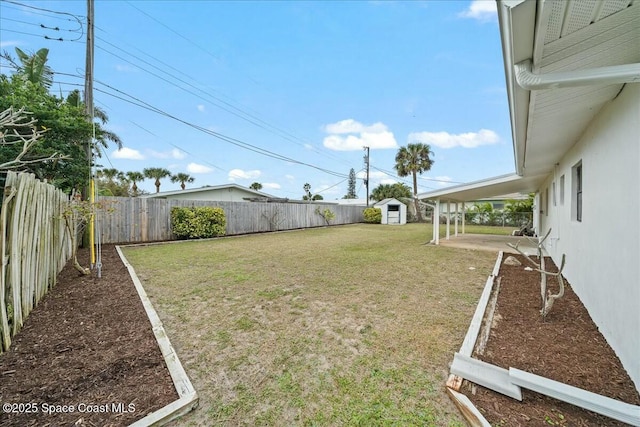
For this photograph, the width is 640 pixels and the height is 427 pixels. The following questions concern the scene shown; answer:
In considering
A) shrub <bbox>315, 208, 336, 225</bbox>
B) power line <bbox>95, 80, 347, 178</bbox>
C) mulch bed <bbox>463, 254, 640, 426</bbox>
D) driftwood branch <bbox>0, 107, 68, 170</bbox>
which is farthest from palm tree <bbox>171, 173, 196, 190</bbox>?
mulch bed <bbox>463, 254, 640, 426</bbox>

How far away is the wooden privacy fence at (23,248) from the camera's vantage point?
2.76 m

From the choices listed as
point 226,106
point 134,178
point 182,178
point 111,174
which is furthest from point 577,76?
point 182,178

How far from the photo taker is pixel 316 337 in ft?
10.6

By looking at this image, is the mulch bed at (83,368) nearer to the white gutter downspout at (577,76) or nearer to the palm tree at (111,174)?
the white gutter downspout at (577,76)

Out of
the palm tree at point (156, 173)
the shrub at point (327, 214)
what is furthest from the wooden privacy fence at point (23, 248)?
the palm tree at point (156, 173)

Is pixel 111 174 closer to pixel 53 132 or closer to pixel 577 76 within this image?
pixel 53 132

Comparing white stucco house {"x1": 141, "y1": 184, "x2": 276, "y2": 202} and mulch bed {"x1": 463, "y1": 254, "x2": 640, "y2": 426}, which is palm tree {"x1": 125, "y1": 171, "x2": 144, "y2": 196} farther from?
mulch bed {"x1": 463, "y1": 254, "x2": 640, "y2": 426}

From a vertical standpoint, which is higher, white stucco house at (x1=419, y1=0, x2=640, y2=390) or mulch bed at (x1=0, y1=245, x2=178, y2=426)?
white stucco house at (x1=419, y1=0, x2=640, y2=390)

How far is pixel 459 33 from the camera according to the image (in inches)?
309

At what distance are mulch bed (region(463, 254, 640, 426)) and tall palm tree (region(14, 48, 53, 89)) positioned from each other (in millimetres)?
13008

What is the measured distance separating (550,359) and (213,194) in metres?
19.8

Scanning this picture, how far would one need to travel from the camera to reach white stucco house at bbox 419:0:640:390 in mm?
1810

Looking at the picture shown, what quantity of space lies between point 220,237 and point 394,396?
12.2 metres

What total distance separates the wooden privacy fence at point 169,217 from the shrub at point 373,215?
434 centimetres
